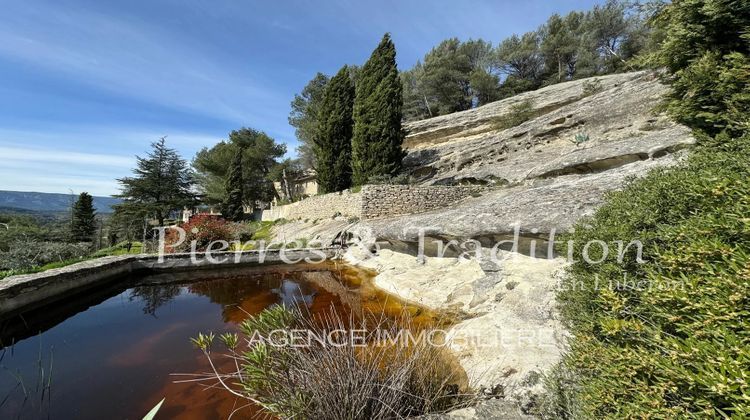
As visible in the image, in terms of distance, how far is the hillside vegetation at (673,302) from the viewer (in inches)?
50.1

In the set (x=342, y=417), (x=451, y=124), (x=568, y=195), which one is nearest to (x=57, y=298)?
(x=342, y=417)

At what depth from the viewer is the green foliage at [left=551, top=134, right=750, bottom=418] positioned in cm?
126

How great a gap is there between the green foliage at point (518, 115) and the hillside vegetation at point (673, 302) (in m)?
16.5

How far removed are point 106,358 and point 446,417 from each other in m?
5.18

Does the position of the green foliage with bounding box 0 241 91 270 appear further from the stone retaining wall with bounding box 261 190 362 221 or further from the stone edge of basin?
the stone retaining wall with bounding box 261 190 362 221

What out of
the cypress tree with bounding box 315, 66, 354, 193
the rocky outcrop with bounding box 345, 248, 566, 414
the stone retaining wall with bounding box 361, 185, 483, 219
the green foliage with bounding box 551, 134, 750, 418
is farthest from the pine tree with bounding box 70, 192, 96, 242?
the green foliage with bounding box 551, 134, 750, 418

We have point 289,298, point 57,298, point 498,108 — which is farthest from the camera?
point 498,108

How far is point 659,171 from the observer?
2795 mm

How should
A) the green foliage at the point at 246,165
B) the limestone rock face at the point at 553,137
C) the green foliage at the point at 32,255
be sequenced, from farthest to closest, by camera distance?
the green foliage at the point at 246,165, the green foliage at the point at 32,255, the limestone rock face at the point at 553,137

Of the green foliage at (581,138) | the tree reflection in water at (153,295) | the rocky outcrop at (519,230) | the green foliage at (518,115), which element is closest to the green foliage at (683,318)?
the rocky outcrop at (519,230)

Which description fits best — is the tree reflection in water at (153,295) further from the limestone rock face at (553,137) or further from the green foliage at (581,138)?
the green foliage at (581,138)

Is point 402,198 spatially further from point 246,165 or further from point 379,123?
point 246,165

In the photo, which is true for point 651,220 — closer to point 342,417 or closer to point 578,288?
point 578,288

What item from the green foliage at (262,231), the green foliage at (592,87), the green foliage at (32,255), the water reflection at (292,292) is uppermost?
the green foliage at (592,87)
